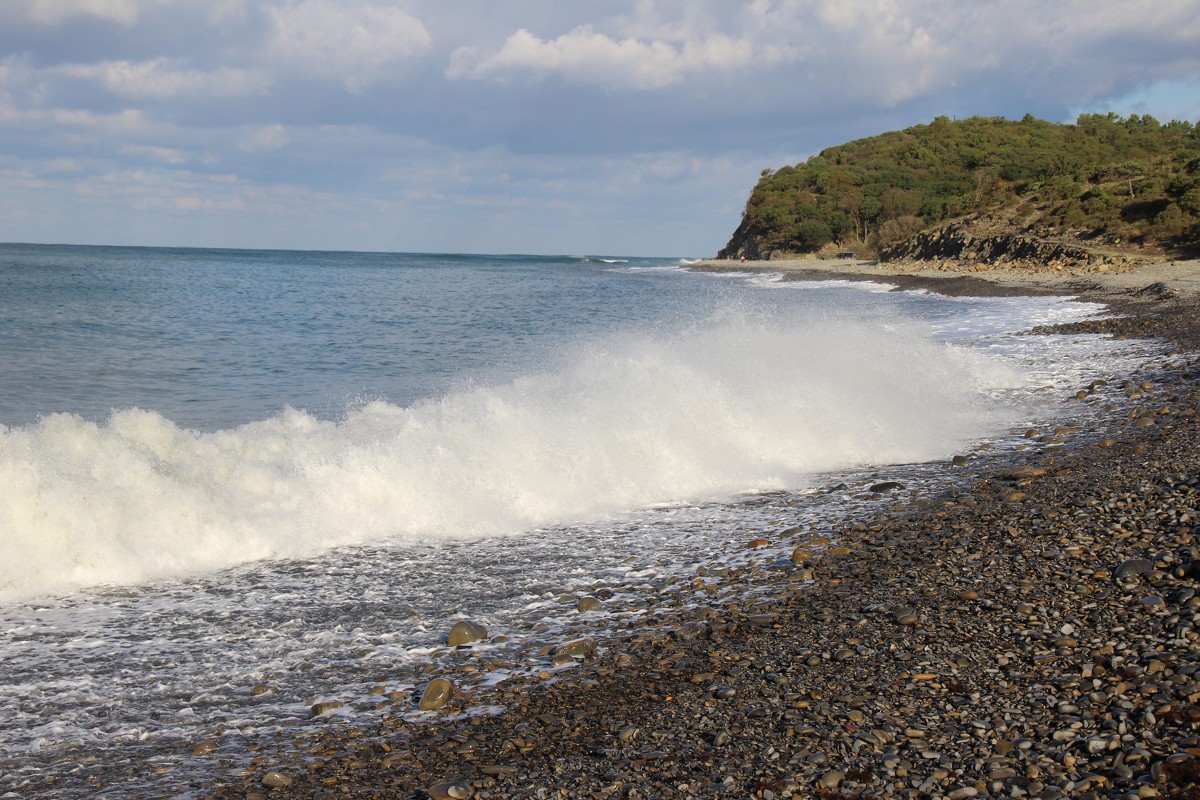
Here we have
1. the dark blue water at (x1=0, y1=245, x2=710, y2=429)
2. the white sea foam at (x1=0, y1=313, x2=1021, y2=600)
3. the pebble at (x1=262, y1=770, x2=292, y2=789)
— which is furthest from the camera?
the dark blue water at (x1=0, y1=245, x2=710, y2=429)

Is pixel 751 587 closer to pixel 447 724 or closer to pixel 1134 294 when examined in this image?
pixel 447 724

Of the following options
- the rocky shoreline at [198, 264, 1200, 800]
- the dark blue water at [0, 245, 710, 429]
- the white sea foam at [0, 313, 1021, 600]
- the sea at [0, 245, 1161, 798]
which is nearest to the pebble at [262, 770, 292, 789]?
the rocky shoreline at [198, 264, 1200, 800]

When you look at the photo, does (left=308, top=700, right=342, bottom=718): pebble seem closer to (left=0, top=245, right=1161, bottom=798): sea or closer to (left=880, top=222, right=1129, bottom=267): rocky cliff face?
(left=0, top=245, right=1161, bottom=798): sea

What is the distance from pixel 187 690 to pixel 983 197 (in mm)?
76454

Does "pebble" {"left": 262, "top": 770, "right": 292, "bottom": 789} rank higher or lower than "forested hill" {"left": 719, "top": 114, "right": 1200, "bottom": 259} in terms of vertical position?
lower

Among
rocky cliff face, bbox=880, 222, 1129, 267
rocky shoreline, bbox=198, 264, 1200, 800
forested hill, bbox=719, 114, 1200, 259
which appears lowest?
rocky shoreline, bbox=198, 264, 1200, 800

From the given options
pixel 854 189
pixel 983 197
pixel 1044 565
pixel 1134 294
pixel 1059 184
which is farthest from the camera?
pixel 854 189

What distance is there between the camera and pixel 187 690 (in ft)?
16.7

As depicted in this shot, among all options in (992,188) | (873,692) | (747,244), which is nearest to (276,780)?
(873,692)

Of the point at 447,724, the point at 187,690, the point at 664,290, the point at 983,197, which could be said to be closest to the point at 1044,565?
the point at 447,724

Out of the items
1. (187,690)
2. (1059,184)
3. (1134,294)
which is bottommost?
(187,690)

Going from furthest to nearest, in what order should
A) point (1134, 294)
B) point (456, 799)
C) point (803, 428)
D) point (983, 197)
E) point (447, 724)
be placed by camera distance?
1. point (983, 197)
2. point (1134, 294)
3. point (803, 428)
4. point (447, 724)
5. point (456, 799)

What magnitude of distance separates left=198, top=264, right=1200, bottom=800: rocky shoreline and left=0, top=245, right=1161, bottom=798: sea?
0.45m

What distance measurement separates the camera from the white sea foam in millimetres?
7590
